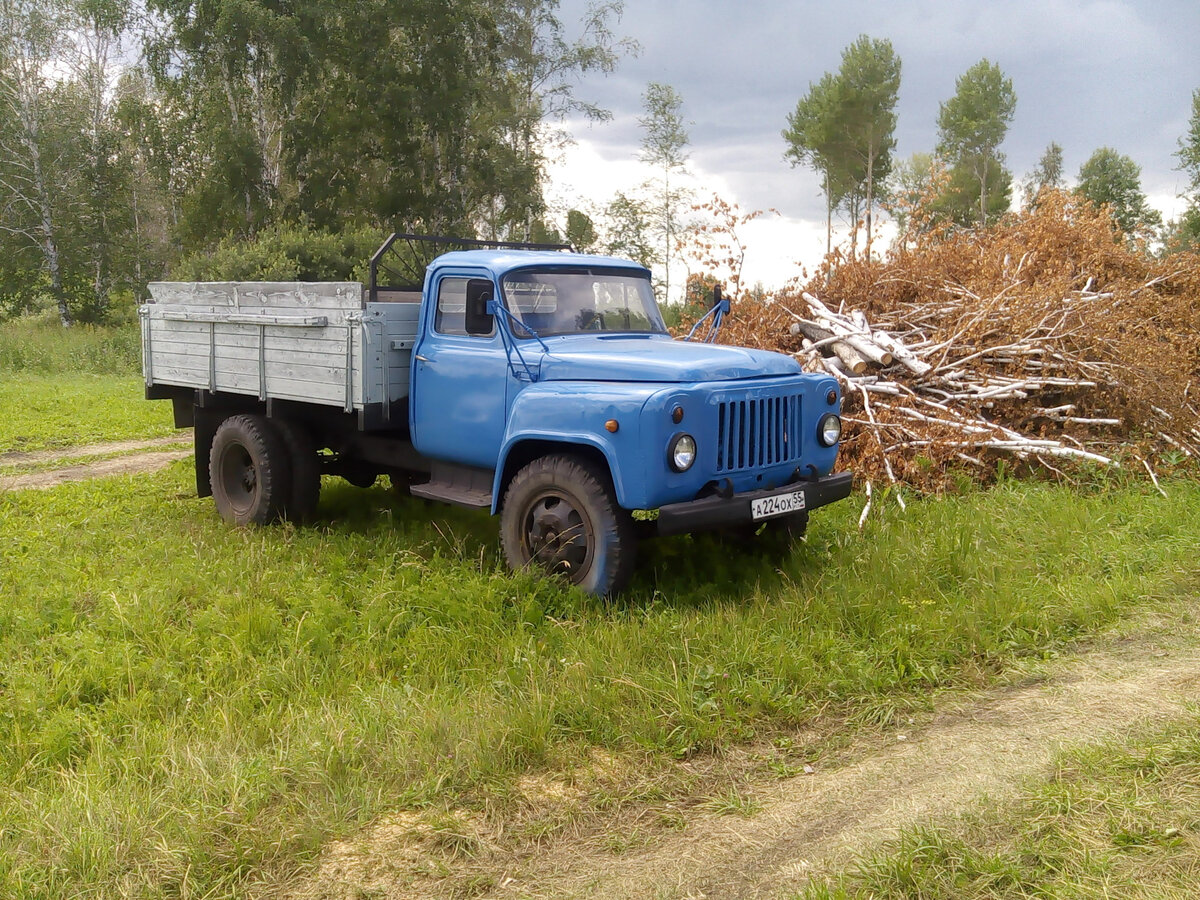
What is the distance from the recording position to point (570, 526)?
5.89 metres

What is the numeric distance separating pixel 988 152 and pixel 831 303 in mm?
50057

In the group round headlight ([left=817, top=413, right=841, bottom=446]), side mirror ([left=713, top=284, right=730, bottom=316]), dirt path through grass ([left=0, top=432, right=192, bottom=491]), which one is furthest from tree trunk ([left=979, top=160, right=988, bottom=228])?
round headlight ([left=817, top=413, right=841, bottom=446])

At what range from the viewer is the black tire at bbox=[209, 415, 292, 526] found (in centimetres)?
812

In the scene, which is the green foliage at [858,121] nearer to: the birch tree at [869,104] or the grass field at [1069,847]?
the birch tree at [869,104]

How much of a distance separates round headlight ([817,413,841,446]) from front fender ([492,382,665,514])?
132cm

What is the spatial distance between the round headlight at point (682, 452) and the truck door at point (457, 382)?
60.0 inches

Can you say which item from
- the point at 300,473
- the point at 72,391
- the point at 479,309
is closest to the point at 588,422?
the point at 479,309

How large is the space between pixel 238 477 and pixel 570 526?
402 centimetres

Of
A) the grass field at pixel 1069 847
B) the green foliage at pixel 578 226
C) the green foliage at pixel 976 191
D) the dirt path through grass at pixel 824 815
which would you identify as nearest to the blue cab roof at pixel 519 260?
the dirt path through grass at pixel 824 815

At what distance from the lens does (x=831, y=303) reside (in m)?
11.7

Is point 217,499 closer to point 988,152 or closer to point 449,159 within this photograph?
point 449,159

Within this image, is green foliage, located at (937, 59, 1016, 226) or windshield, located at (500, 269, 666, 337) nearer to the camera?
windshield, located at (500, 269, 666, 337)

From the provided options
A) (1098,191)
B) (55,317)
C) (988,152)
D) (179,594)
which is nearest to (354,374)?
(179,594)

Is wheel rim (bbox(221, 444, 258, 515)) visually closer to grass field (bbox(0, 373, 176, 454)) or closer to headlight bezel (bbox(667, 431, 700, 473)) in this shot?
headlight bezel (bbox(667, 431, 700, 473))
